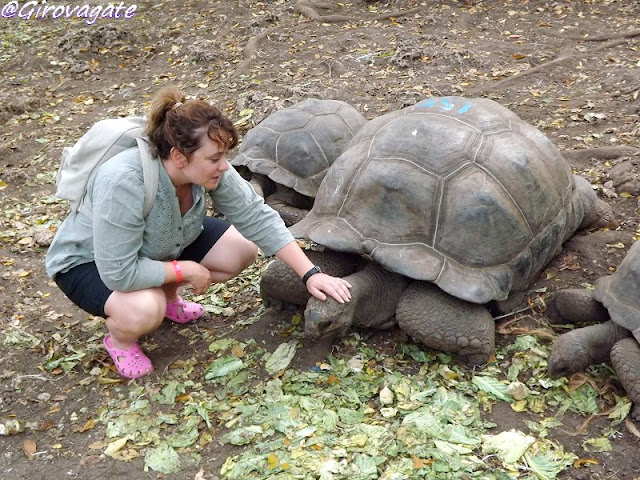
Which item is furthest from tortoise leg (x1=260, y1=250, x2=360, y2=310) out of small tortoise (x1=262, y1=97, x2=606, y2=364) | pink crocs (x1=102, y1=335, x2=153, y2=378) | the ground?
pink crocs (x1=102, y1=335, x2=153, y2=378)

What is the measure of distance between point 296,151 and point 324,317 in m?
2.00

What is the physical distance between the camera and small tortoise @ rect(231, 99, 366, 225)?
4719mm

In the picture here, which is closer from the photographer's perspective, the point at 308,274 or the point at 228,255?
the point at 308,274

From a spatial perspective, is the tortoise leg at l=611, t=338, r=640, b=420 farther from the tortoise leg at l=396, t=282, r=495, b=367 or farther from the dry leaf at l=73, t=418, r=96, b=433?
the dry leaf at l=73, t=418, r=96, b=433

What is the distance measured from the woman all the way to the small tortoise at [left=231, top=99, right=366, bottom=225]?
4.30ft

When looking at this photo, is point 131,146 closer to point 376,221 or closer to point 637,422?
point 376,221

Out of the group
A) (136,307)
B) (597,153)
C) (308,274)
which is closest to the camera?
(136,307)

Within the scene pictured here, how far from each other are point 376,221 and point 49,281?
7.18 feet

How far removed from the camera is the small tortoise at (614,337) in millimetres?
2824

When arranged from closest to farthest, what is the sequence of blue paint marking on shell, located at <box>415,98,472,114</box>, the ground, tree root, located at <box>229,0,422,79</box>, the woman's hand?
1. the ground
2. the woman's hand
3. blue paint marking on shell, located at <box>415,98,472,114</box>
4. tree root, located at <box>229,0,422,79</box>

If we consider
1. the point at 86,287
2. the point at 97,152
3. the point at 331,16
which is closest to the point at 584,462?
the point at 86,287

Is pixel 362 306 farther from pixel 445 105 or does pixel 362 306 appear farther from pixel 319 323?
pixel 445 105

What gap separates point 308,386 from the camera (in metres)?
3.05

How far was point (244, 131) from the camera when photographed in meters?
5.97
